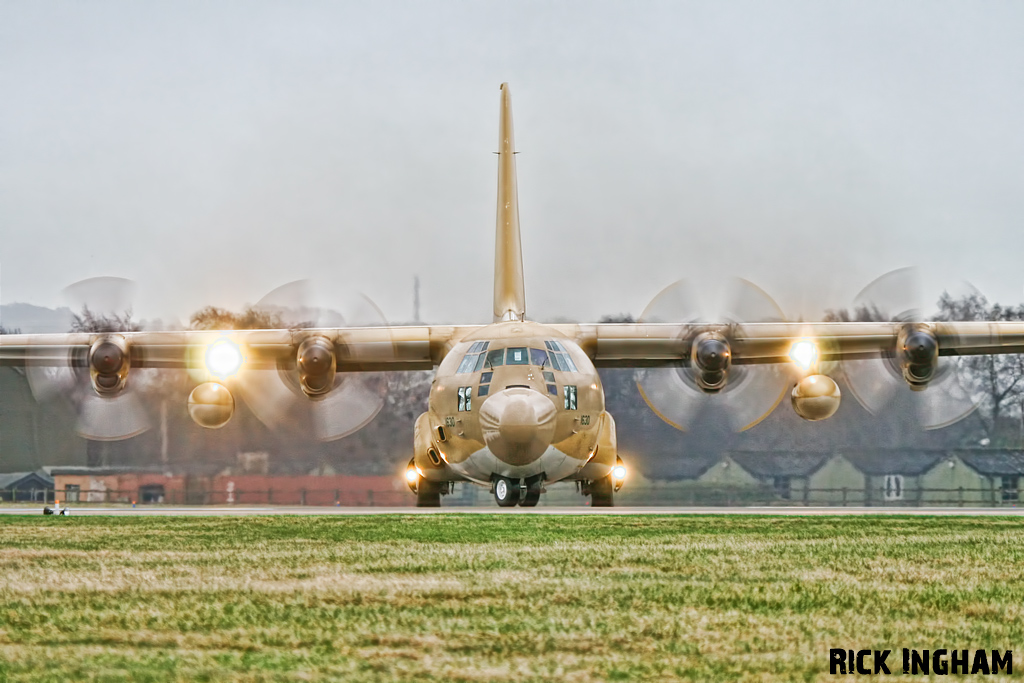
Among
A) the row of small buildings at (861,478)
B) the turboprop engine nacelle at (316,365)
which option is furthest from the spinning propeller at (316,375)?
the row of small buildings at (861,478)

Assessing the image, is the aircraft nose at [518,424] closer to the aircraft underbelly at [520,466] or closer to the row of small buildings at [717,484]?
the aircraft underbelly at [520,466]

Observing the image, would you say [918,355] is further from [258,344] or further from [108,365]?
[108,365]

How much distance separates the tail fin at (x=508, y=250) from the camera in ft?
84.6

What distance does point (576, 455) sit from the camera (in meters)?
21.2

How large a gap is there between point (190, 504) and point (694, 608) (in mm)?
43942

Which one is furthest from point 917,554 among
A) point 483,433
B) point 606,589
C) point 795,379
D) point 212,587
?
point 795,379

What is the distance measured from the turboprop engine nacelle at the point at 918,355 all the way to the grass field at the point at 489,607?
41.5ft

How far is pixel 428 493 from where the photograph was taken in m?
26.5

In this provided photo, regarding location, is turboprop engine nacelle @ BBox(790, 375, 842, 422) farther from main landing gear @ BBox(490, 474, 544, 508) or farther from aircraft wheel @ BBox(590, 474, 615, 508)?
main landing gear @ BBox(490, 474, 544, 508)

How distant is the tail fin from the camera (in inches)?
1015

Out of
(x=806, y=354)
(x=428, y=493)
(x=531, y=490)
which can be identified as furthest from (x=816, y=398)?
→ (x=428, y=493)

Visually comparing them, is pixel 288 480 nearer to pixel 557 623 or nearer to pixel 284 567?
pixel 284 567

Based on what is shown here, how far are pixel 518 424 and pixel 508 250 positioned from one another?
8.10m

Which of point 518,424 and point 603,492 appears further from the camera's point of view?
point 603,492
